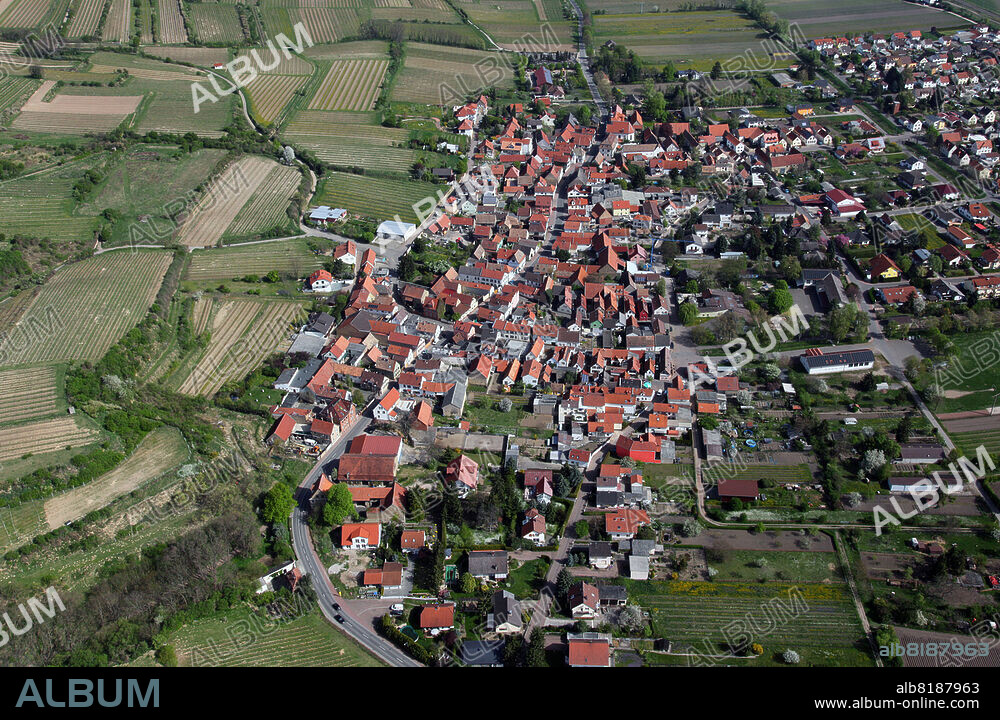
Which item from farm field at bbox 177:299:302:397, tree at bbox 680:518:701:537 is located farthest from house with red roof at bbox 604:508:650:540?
farm field at bbox 177:299:302:397

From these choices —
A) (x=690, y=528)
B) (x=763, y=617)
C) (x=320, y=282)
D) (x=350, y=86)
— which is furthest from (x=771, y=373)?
(x=350, y=86)

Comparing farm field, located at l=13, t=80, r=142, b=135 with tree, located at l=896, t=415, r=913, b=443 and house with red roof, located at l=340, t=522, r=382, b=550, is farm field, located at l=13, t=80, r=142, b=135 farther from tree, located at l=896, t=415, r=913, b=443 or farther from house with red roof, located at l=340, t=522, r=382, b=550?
tree, located at l=896, t=415, r=913, b=443

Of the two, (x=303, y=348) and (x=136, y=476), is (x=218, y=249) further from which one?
(x=136, y=476)

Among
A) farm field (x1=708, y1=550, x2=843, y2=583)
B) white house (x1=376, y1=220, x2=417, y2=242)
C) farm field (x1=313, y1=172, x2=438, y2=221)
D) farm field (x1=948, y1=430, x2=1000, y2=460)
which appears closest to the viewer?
farm field (x1=708, y1=550, x2=843, y2=583)

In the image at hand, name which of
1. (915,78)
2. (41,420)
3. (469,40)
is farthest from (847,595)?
(469,40)

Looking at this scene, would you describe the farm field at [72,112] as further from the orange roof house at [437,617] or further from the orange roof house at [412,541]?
the orange roof house at [437,617]

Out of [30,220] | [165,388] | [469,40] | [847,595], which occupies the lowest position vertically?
[847,595]
